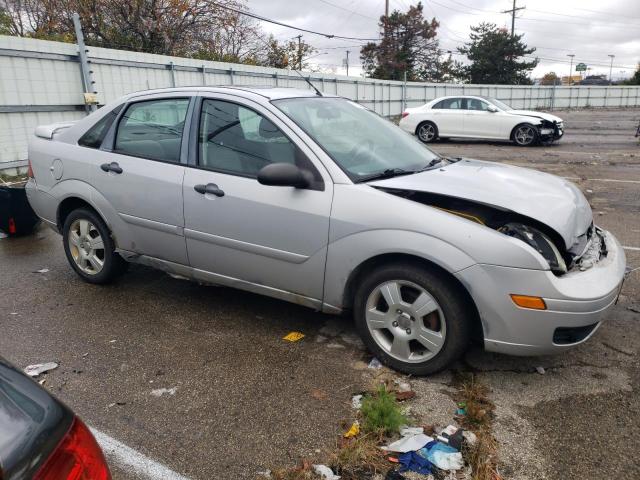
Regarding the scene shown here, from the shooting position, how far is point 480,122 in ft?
53.1

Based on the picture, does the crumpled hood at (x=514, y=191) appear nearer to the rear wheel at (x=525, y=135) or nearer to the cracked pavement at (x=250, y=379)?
the cracked pavement at (x=250, y=379)

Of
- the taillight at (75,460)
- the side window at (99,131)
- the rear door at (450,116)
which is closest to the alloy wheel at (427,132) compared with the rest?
the rear door at (450,116)

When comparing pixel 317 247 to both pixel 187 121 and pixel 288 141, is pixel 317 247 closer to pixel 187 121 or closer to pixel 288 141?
pixel 288 141

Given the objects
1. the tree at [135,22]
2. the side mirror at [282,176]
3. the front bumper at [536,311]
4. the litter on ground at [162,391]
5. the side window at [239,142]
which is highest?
Answer: the tree at [135,22]

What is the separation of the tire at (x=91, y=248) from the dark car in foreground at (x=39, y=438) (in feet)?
10.4

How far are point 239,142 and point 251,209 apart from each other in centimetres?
56

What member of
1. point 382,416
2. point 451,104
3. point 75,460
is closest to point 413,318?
point 382,416

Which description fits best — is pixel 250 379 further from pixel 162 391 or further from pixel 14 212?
pixel 14 212

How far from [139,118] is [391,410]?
10.1 feet

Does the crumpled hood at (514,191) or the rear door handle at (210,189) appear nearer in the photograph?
the crumpled hood at (514,191)

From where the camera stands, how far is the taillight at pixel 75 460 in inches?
48.6

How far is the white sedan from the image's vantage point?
15.5 meters

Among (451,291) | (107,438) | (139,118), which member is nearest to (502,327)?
(451,291)

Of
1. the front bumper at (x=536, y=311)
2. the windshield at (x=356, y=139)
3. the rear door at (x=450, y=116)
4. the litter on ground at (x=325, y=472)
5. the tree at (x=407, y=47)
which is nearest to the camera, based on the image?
the litter on ground at (x=325, y=472)
